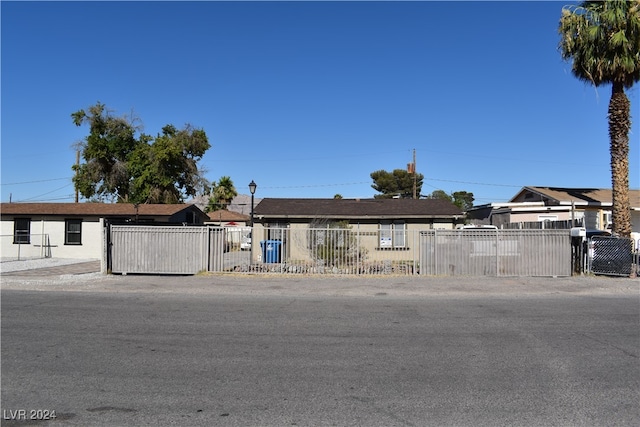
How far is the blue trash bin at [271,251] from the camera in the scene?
60.2ft

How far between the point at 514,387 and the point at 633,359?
7.28 ft

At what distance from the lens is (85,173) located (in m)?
36.4

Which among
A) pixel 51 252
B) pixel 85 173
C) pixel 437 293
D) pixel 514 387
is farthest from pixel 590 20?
pixel 85 173

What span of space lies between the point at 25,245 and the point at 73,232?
267 centimetres

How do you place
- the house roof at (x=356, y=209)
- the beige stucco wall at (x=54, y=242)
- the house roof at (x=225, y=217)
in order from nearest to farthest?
1. the house roof at (x=356, y=209)
2. the beige stucco wall at (x=54, y=242)
3. the house roof at (x=225, y=217)

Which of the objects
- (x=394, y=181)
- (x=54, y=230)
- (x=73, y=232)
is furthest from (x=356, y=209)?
(x=394, y=181)

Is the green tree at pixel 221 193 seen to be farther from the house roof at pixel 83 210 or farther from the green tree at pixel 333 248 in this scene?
the green tree at pixel 333 248

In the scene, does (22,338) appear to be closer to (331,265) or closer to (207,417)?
(207,417)

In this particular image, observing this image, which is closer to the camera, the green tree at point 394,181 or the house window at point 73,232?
the house window at point 73,232

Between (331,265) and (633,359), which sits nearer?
(633,359)

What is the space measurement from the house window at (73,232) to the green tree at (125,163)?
33.3ft

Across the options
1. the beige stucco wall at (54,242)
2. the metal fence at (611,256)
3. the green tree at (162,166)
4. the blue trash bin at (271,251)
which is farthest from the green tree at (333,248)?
the green tree at (162,166)

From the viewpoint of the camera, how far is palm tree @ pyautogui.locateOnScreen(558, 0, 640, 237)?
16906mm

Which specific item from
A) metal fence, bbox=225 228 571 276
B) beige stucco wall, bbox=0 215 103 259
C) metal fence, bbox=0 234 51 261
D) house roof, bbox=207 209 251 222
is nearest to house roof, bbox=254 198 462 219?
metal fence, bbox=225 228 571 276
